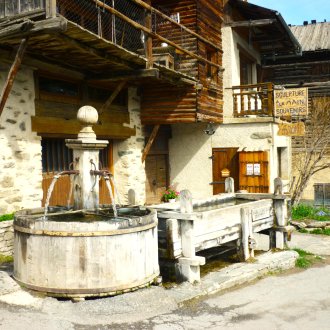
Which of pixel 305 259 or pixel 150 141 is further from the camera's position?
pixel 150 141

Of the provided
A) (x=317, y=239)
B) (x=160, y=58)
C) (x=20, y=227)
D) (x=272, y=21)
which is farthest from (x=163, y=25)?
(x=20, y=227)

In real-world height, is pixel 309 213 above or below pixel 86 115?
below

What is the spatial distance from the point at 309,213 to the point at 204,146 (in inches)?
148

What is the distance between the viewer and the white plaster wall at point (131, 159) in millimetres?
11961

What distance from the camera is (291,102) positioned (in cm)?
1255

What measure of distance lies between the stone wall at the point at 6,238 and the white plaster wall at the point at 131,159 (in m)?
4.73

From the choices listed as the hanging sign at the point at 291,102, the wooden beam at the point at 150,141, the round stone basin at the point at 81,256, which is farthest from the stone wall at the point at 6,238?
the hanging sign at the point at 291,102

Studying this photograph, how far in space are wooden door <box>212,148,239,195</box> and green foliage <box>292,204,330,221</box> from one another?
6.51 ft

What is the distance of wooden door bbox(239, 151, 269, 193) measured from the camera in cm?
1271

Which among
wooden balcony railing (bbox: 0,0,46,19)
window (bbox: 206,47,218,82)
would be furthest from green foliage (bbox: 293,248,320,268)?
window (bbox: 206,47,218,82)

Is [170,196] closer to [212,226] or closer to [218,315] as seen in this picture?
[212,226]

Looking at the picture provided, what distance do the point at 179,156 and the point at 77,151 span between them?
304 inches

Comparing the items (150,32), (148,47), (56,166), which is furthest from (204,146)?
(56,166)

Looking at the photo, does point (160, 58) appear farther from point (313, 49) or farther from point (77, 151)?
point (313, 49)
